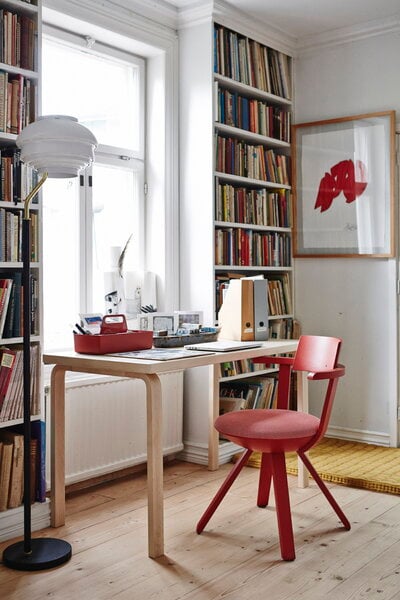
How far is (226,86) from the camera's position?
4.23 metres

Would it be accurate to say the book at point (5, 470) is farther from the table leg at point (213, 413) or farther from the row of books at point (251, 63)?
the row of books at point (251, 63)

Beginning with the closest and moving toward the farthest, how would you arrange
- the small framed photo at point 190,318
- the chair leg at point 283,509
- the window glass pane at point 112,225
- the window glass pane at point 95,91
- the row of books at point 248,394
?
the chair leg at point 283,509
the small framed photo at point 190,318
the window glass pane at point 95,91
the window glass pane at point 112,225
the row of books at point 248,394

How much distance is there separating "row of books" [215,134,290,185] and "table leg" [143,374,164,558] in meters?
1.82

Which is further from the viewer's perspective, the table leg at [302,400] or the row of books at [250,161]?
the row of books at [250,161]

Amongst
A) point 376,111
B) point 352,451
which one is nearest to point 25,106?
point 376,111

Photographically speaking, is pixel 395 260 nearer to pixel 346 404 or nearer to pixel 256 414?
pixel 346 404

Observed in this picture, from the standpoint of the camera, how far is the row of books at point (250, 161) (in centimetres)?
414

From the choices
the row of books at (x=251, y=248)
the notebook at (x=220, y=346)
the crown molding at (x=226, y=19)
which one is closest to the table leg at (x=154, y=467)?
the notebook at (x=220, y=346)

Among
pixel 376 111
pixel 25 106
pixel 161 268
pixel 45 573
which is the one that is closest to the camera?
pixel 45 573

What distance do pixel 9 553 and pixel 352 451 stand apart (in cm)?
223

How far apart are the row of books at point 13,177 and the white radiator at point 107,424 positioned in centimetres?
94

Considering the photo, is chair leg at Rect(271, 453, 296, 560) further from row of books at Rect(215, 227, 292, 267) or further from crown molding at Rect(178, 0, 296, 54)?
crown molding at Rect(178, 0, 296, 54)

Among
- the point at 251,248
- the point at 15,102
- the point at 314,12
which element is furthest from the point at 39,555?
the point at 314,12

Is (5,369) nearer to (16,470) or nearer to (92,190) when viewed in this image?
(16,470)
